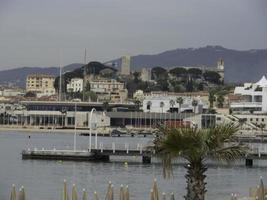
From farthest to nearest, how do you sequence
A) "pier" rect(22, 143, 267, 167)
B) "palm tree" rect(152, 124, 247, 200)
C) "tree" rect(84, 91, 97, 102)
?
"tree" rect(84, 91, 97, 102)
"pier" rect(22, 143, 267, 167)
"palm tree" rect(152, 124, 247, 200)

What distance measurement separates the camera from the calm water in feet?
88.8

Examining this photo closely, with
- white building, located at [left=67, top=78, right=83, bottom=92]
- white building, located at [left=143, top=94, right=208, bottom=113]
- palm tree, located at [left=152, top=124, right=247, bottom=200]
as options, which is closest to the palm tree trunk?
palm tree, located at [left=152, top=124, right=247, bottom=200]

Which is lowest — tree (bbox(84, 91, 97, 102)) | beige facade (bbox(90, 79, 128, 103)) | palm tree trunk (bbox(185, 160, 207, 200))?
palm tree trunk (bbox(185, 160, 207, 200))

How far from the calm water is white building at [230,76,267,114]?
85.5 m

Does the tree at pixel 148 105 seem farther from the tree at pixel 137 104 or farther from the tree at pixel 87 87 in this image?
the tree at pixel 87 87

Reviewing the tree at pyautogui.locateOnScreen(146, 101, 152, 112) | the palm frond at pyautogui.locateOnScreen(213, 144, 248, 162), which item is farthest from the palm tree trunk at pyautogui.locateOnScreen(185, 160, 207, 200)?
the tree at pyautogui.locateOnScreen(146, 101, 152, 112)

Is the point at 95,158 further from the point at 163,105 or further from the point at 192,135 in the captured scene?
the point at 163,105

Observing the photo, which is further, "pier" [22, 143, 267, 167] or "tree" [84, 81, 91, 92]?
"tree" [84, 81, 91, 92]

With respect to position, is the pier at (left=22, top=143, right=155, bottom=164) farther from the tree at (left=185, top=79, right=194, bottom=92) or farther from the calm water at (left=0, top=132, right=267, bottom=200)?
the tree at (left=185, top=79, right=194, bottom=92)

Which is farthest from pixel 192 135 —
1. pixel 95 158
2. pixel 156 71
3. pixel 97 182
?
pixel 156 71

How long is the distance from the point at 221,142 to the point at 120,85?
167023 millimetres

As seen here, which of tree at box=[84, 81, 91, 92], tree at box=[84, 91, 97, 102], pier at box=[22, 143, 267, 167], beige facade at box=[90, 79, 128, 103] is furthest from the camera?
tree at box=[84, 81, 91, 92]

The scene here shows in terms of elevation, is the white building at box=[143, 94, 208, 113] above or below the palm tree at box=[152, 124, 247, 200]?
above

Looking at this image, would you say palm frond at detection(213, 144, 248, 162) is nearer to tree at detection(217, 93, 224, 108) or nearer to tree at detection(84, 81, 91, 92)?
tree at detection(217, 93, 224, 108)
